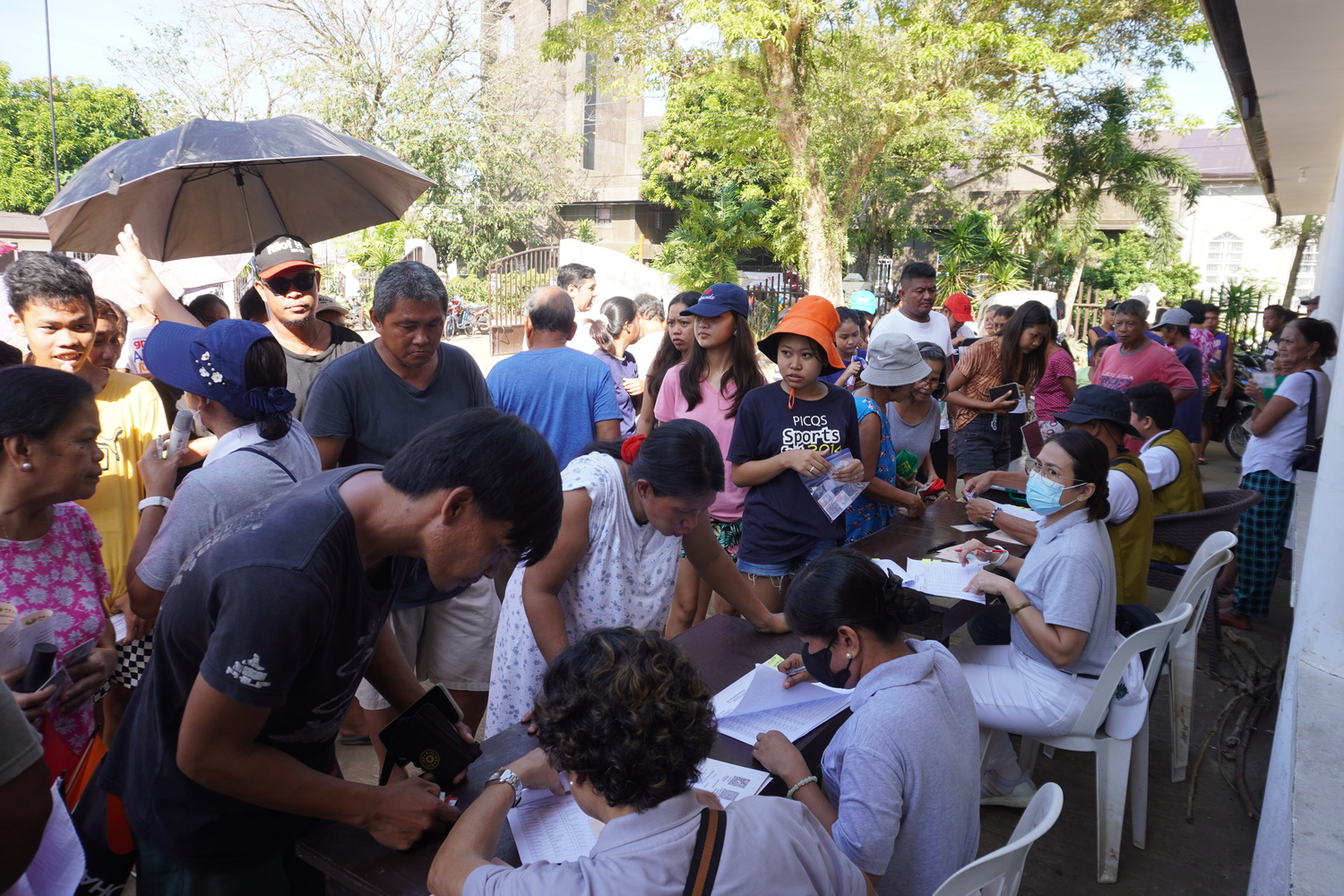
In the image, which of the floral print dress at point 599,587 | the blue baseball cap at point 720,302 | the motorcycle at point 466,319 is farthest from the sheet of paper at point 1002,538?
the motorcycle at point 466,319

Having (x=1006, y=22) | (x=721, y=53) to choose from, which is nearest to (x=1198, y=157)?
(x=1006, y=22)

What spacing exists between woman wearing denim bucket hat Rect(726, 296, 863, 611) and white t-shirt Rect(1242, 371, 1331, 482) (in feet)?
9.68

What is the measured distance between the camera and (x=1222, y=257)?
2462 cm

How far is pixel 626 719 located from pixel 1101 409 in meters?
2.88

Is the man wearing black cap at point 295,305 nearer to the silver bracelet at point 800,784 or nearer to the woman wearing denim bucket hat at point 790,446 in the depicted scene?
the woman wearing denim bucket hat at point 790,446

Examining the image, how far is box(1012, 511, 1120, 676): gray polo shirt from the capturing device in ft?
8.46

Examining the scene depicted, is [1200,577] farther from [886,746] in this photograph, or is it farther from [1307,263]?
[1307,263]

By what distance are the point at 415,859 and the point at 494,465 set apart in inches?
29.3

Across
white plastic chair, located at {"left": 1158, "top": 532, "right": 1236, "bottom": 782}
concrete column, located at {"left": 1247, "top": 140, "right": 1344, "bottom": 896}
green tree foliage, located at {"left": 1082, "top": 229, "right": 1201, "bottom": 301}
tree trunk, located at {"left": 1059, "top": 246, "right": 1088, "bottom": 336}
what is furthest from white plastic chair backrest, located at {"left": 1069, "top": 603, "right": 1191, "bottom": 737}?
green tree foliage, located at {"left": 1082, "top": 229, "right": 1201, "bottom": 301}

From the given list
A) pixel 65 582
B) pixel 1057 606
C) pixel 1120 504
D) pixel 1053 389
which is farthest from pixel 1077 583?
pixel 1053 389

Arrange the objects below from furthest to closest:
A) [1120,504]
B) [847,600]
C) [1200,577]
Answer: [1120,504] < [1200,577] < [847,600]

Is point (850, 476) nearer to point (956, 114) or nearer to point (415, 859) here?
point (415, 859)

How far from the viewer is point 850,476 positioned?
332 cm

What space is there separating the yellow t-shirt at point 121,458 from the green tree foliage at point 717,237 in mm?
18938
